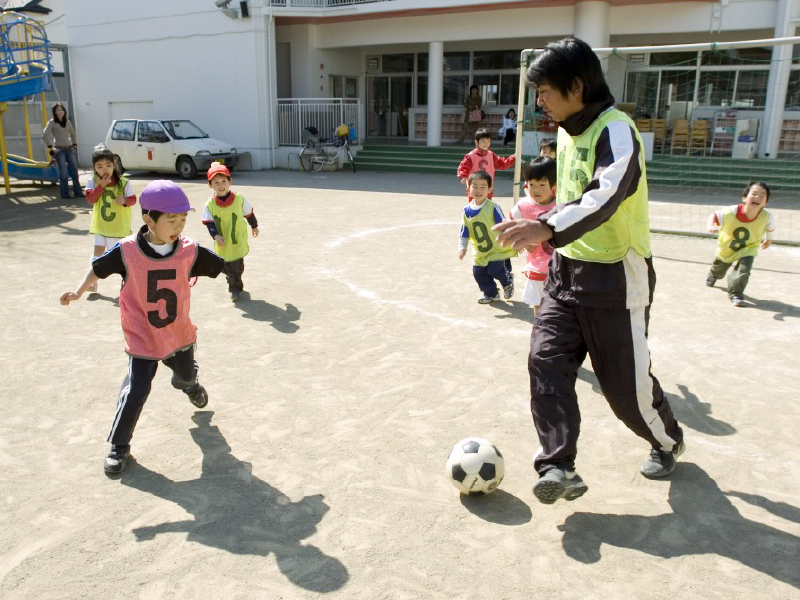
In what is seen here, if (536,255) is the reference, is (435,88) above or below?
above

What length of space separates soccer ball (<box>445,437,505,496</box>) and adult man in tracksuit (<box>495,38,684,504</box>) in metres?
0.25

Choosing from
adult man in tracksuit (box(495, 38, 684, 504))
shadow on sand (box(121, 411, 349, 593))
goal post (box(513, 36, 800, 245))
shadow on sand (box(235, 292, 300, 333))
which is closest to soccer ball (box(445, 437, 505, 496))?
adult man in tracksuit (box(495, 38, 684, 504))

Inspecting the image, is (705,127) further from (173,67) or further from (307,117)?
(173,67)

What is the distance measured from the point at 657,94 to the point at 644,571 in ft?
67.1

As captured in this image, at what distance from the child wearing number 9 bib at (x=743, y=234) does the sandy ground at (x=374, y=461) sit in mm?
312

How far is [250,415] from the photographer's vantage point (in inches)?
176

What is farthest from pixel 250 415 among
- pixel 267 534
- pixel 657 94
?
pixel 657 94

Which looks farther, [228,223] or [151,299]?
[228,223]

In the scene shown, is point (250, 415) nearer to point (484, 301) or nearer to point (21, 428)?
point (21, 428)

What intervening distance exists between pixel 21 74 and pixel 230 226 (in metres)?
11.4

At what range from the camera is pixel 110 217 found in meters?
7.41

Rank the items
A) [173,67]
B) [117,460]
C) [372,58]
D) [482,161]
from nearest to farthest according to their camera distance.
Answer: [117,460] < [482,161] < [173,67] < [372,58]

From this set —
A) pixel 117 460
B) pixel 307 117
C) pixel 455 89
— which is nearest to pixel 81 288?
pixel 117 460

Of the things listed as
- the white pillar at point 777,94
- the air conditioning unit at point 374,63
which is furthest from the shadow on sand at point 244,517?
the air conditioning unit at point 374,63
